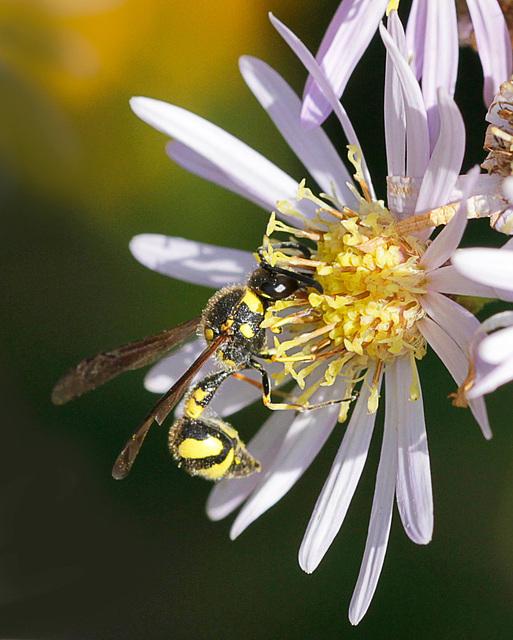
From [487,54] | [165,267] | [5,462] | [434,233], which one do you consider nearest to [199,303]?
[165,267]

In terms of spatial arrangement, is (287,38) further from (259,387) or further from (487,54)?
(259,387)

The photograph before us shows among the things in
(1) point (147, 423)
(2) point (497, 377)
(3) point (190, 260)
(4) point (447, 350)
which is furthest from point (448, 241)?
(3) point (190, 260)

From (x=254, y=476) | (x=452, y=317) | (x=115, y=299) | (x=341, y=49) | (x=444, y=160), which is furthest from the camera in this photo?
(x=115, y=299)

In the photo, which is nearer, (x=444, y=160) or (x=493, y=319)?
(x=493, y=319)

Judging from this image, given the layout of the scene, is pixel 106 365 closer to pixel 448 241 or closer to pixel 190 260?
pixel 190 260

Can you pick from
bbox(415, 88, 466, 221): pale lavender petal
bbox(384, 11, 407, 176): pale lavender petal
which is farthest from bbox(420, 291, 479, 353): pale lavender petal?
bbox(384, 11, 407, 176): pale lavender petal

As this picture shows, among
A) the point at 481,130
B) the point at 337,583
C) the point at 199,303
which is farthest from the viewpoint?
the point at 199,303
